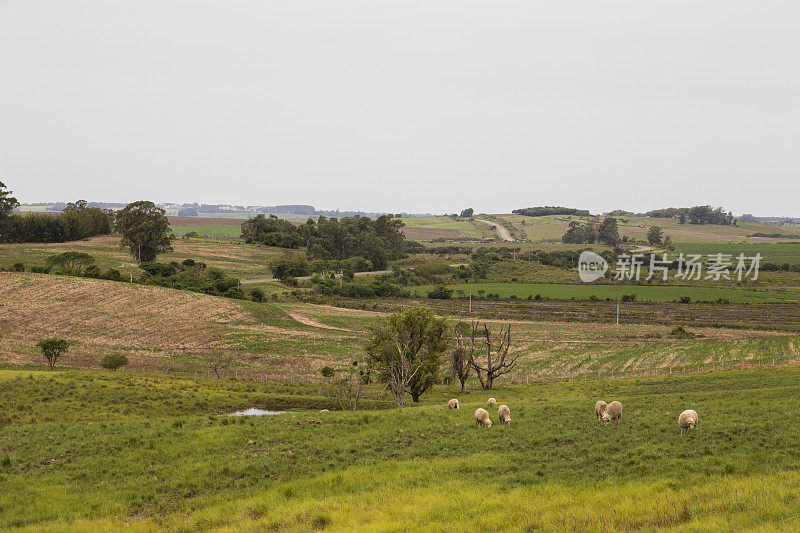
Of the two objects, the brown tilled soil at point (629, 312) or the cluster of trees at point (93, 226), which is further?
the cluster of trees at point (93, 226)

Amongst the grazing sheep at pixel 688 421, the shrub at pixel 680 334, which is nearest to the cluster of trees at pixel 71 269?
the shrub at pixel 680 334

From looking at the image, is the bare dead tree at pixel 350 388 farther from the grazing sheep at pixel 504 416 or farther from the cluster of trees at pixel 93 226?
the cluster of trees at pixel 93 226

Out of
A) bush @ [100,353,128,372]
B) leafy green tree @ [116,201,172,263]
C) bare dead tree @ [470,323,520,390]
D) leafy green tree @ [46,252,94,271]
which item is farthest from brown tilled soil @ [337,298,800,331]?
bush @ [100,353,128,372]

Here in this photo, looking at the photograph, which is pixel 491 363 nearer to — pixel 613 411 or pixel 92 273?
pixel 613 411

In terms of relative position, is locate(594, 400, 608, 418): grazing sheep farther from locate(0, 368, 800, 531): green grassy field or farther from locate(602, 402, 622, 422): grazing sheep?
locate(0, 368, 800, 531): green grassy field

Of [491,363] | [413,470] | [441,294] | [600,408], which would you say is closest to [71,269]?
[441,294]

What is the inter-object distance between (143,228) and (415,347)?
98.2 metres

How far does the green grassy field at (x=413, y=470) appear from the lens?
44.5 ft

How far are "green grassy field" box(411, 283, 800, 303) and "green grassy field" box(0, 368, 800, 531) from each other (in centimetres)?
10197

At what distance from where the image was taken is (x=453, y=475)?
17.7m

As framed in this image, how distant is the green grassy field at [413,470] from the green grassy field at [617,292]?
101965mm

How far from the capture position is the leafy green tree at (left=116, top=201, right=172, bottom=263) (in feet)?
400

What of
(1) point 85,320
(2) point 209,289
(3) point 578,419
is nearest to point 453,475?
(3) point 578,419

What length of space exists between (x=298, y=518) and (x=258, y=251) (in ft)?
515
